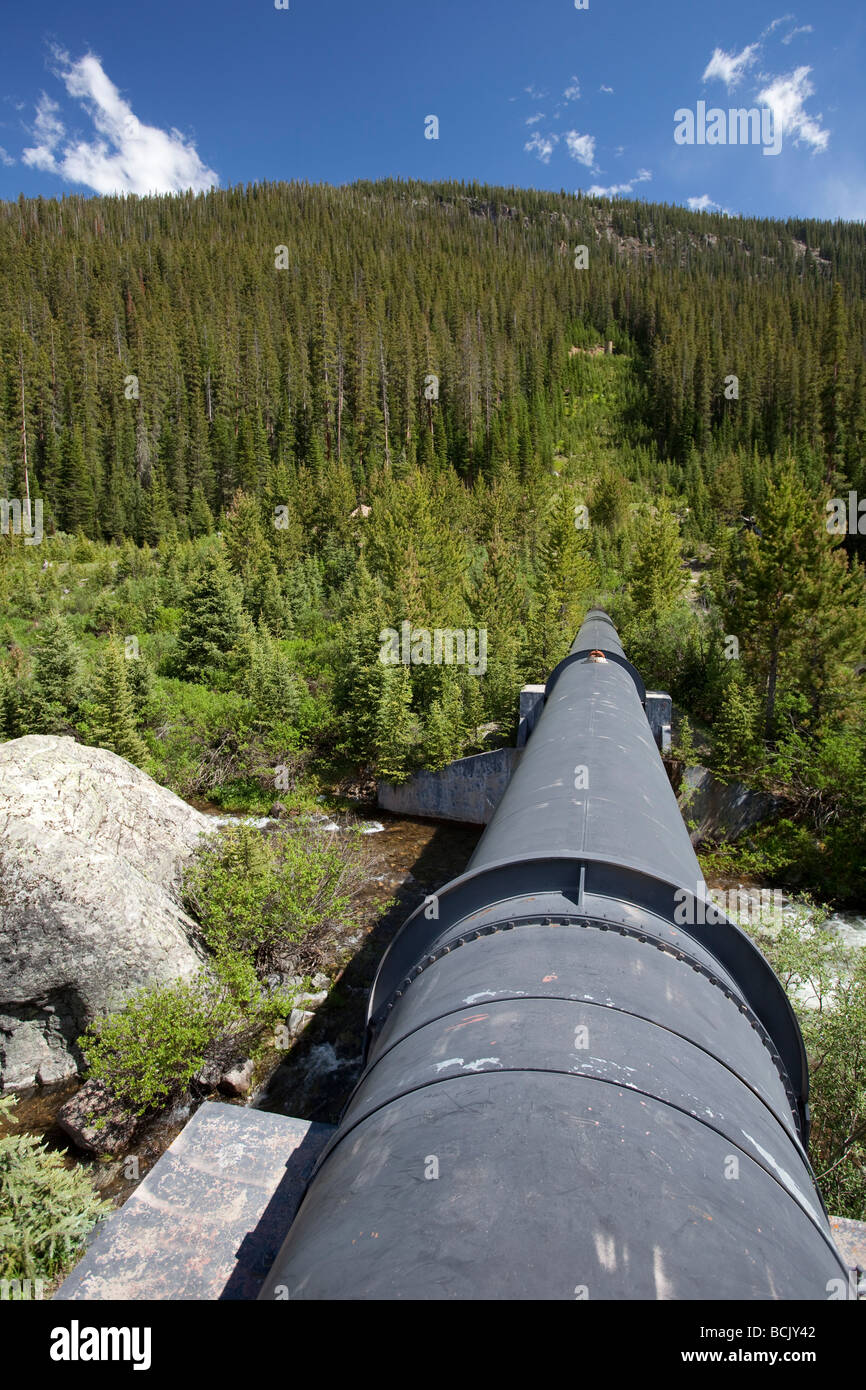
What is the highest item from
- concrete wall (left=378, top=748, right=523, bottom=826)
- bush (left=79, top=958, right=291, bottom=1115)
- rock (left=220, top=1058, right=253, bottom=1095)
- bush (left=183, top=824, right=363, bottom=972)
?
concrete wall (left=378, top=748, right=523, bottom=826)

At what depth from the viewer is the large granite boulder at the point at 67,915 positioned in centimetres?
870

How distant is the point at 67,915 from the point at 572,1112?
8656mm

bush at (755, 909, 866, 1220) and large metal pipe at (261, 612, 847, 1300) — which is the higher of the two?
large metal pipe at (261, 612, 847, 1300)

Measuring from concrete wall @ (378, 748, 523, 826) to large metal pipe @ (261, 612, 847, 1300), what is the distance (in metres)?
14.2

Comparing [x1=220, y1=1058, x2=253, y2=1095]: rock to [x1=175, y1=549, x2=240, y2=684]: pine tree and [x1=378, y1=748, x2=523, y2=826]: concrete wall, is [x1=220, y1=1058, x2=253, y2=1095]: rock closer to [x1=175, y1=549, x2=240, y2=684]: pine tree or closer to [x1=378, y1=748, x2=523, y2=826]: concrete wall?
[x1=378, y1=748, x2=523, y2=826]: concrete wall

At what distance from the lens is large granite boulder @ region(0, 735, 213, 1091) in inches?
343

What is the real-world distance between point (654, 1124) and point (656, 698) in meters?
10.3

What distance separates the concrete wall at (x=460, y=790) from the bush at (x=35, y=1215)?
43.4 ft

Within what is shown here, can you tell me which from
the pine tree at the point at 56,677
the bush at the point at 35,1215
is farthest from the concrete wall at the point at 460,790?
the bush at the point at 35,1215

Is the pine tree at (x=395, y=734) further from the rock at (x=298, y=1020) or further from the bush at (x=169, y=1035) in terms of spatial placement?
the bush at (x=169, y=1035)

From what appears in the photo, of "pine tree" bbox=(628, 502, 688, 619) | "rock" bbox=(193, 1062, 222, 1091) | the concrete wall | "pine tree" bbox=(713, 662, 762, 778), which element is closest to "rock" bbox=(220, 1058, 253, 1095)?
"rock" bbox=(193, 1062, 222, 1091)

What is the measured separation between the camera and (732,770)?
1766cm

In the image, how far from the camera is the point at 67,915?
28.8ft
